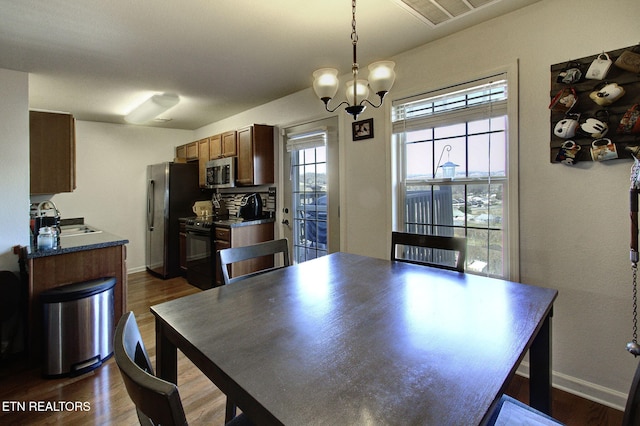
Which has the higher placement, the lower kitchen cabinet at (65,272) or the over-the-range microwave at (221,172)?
the over-the-range microwave at (221,172)

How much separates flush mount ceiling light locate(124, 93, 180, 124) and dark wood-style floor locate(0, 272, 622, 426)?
8.65 ft

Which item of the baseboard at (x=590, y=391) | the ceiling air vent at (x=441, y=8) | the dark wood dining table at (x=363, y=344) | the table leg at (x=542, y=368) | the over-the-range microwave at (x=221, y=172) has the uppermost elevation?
the ceiling air vent at (x=441, y=8)

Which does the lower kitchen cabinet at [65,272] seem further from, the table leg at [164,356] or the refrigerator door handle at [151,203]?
the refrigerator door handle at [151,203]

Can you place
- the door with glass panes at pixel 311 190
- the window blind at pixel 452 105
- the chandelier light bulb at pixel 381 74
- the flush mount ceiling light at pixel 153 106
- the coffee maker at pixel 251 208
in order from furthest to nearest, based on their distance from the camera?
the coffee maker at pixel 251 208, the flush mount ceiling light at pixel 153 106, the door with glass panes at pixel 311 190, the window blind at pixel 452 105, the chandelier light bulb at pixel 381 74

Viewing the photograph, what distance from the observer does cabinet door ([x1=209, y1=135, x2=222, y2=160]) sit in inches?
165

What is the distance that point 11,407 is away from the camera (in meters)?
1.81

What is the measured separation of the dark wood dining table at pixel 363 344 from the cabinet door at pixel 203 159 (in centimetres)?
335

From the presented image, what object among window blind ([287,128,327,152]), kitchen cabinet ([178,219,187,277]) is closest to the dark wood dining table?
window blind ([287,128,327,152])

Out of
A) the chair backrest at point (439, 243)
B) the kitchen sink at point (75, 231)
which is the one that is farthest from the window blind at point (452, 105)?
the kitchen sink at point (75, 231)

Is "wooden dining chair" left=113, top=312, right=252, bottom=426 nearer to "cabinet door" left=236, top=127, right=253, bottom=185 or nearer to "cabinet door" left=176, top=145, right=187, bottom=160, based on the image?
"cabinet door" left=236, top=127, right=253, bottom=185

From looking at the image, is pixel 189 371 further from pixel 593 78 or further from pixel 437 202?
pixel 593 78

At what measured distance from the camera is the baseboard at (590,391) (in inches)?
66.8

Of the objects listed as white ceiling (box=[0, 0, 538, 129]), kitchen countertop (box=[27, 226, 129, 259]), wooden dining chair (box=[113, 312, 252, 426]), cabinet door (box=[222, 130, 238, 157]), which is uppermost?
white ceiling (box=[0, 0, 538, 129])

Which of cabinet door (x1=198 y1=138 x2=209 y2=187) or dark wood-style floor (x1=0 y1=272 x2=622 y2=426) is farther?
cabinet door (x1=198 y1=138 x2=209 y2=187)
